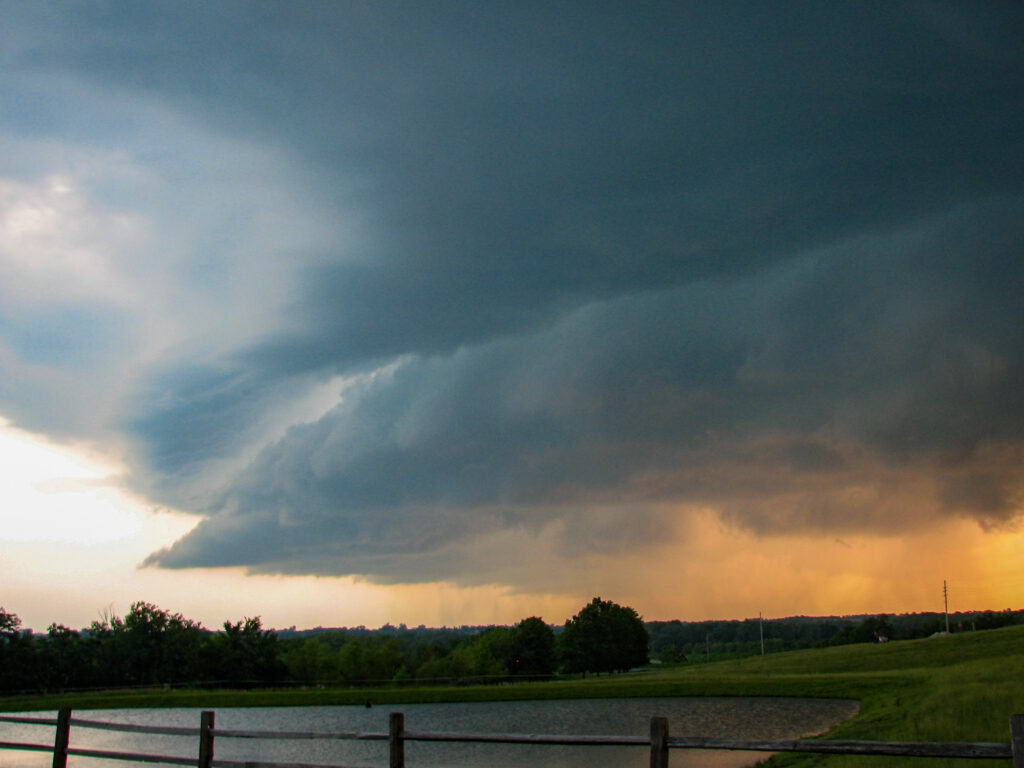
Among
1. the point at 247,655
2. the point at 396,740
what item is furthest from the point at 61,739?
the point at 247,655

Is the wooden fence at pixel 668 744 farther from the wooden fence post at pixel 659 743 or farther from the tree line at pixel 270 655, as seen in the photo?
the tree line at pixel 270 655

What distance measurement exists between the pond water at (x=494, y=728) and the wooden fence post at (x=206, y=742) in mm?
12626

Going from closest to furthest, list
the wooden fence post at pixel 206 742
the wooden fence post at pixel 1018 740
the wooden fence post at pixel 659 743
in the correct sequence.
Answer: the wooden fence post at pixel 1018 740, the wooden fence post at pixel 659 743, the wooden fence post at pixel 206 742

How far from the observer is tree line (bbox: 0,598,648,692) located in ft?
368

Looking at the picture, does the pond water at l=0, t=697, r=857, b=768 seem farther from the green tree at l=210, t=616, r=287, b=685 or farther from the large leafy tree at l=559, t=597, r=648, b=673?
the large leafy tree at l=559, t=597, r=648, b=673

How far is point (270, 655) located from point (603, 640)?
5509cm

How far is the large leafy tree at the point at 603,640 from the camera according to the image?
140375 mm

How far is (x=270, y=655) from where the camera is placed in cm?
11875

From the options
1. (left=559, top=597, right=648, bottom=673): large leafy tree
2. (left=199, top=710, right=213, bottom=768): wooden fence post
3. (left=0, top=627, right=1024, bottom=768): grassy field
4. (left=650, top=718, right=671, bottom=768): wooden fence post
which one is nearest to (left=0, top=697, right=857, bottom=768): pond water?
(left=0, top=627, right=1024, bottom=768): grassy field

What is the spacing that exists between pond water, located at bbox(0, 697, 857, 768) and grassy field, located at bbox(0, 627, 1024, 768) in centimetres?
392

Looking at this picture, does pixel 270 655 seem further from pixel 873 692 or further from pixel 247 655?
pixel 873 692

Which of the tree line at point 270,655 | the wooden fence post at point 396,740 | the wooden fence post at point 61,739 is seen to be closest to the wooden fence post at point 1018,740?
the wooden fence post at point 396,740

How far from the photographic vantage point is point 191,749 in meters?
35.6

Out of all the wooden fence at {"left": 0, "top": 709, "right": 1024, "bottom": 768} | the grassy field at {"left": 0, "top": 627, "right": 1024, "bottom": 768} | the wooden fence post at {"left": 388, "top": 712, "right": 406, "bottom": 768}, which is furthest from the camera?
the grassy field at {"left": 0, "top": 627, "right": 1024, "bottom": 768}
